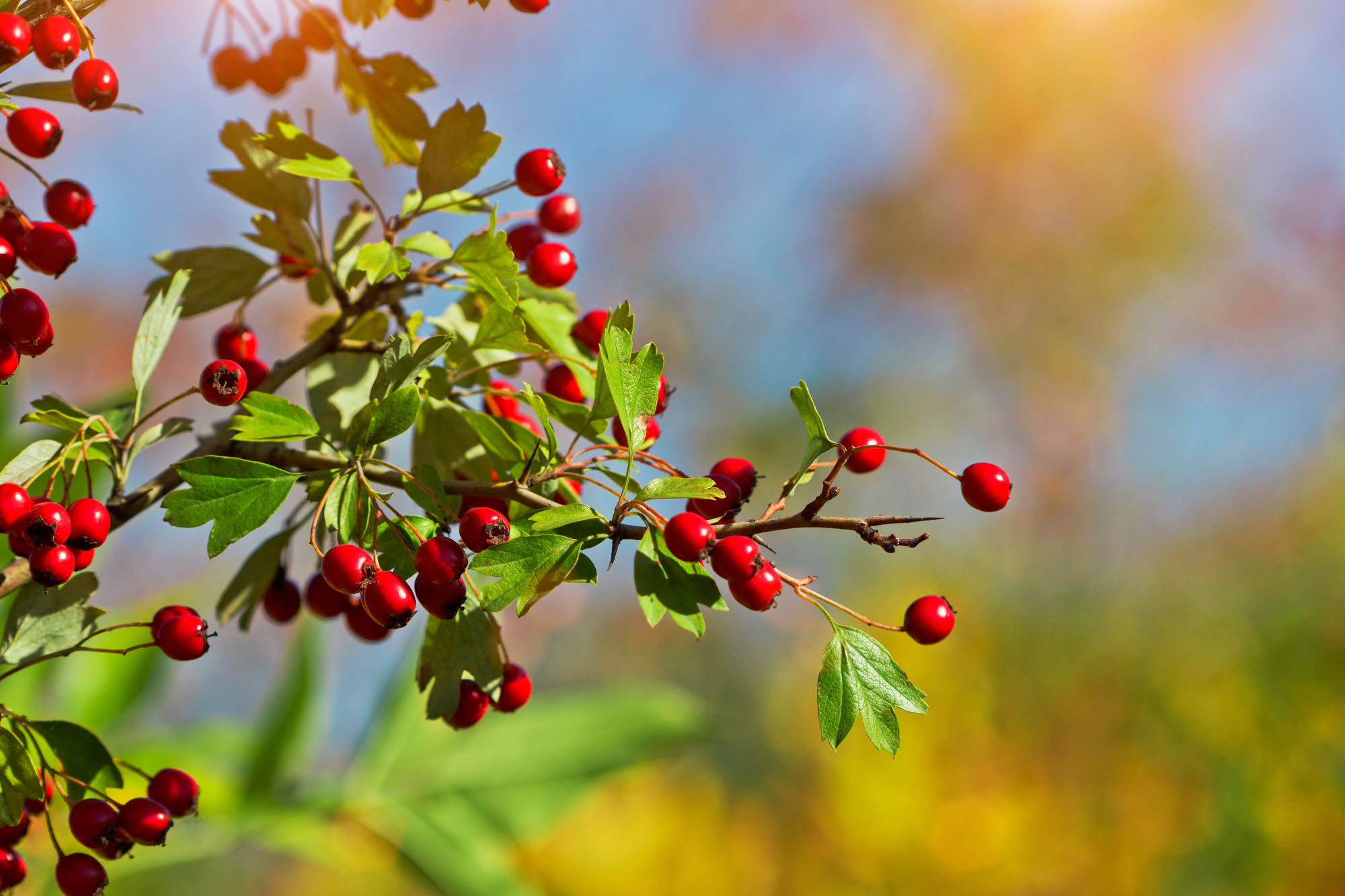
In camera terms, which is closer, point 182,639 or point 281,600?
point 182,639

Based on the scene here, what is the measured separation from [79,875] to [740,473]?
14.4 inches

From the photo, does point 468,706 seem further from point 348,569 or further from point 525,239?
point 525,239

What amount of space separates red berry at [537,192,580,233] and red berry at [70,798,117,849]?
0.38 meters

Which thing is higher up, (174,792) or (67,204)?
(67,204)

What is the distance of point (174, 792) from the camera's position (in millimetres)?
444

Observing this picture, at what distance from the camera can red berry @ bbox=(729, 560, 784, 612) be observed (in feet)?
1.21

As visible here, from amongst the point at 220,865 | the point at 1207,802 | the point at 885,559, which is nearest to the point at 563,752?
the point at 220,865

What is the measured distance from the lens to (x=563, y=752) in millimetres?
1368

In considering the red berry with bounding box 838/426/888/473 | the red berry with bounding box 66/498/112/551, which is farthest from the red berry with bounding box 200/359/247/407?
the red berry with bounding box 838/426/888/473

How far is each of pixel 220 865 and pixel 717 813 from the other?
4.42ft

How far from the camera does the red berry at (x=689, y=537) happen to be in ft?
1.16

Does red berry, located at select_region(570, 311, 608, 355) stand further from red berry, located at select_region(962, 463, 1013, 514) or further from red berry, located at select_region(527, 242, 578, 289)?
red berry, located at select_region(962, 463, 1013, 514)

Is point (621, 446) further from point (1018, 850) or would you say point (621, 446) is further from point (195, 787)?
point (1018, 850)

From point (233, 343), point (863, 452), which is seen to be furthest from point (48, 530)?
point (863, 452)
